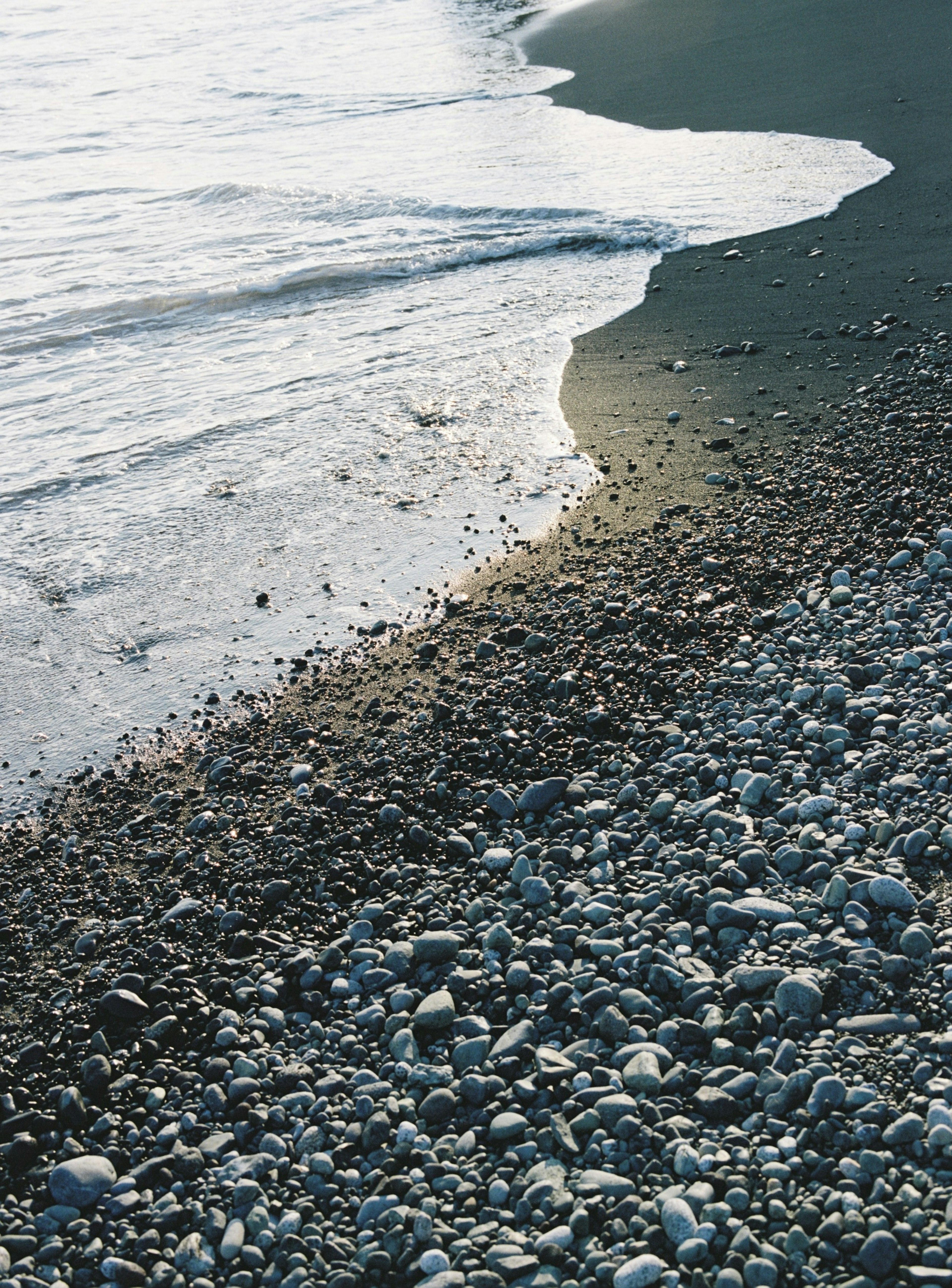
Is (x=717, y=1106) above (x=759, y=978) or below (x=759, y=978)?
below

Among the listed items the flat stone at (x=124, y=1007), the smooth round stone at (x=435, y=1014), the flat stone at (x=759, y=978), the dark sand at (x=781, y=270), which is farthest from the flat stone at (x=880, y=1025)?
the dark sand at (x=781, y=270)

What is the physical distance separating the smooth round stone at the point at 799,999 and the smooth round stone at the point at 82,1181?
2.24 m

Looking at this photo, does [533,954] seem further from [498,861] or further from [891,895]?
[891,895]

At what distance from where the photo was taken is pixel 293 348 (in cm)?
977

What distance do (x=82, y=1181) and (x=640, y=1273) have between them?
1795 mm

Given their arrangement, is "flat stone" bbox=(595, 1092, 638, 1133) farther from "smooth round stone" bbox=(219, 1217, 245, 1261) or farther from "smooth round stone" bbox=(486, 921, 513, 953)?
"smooth round stone" bbox=(219, 1217, 245, 1261)

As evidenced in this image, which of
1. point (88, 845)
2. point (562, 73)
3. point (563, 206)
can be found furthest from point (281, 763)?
point (562, 73)

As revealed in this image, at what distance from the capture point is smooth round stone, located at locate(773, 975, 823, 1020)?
3135mm

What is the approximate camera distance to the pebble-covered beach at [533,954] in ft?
9.19

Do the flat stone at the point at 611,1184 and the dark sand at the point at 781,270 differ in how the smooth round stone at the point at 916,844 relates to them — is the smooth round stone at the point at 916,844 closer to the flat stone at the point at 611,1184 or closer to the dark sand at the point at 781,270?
the flat stone at the point at 611,1184

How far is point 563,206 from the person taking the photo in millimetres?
11758

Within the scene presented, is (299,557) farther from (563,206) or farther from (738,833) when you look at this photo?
(563,206)

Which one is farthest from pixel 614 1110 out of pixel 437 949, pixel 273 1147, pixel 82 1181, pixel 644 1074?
pixel 82 1181

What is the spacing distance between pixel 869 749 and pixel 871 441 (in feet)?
9.27
